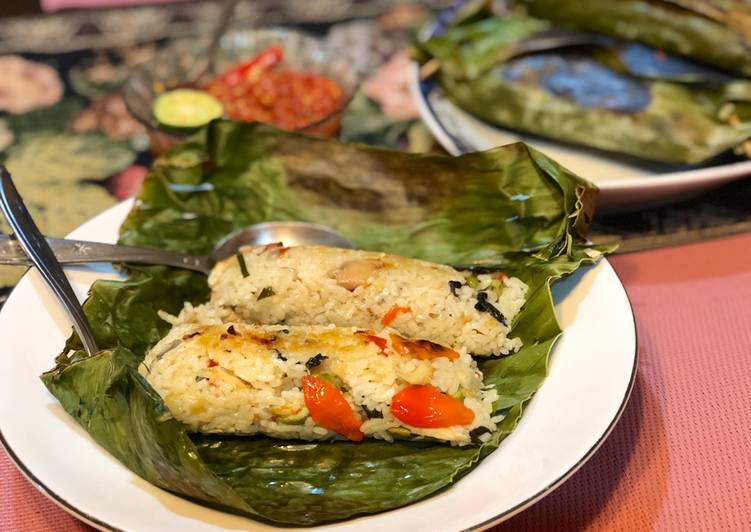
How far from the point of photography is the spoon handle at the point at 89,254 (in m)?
1.95

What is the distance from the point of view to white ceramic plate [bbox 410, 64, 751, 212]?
8.14 feet

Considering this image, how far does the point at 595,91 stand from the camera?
293 centimetres

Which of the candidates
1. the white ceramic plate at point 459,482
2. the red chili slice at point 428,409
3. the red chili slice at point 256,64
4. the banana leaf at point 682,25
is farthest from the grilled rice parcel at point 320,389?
the banana leaf at point 682,25

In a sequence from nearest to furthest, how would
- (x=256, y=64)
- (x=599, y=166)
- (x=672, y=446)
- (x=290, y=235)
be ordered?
1. (x=672, y=446)
2. (x=290, y=235)
3. (x=599, y=166)
4. (x=256, y=64)

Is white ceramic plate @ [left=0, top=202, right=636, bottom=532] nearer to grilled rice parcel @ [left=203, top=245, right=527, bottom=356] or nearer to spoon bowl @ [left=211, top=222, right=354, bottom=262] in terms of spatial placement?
grilled rice parcel @ [left=203, top=245, right=527, bottom=356]

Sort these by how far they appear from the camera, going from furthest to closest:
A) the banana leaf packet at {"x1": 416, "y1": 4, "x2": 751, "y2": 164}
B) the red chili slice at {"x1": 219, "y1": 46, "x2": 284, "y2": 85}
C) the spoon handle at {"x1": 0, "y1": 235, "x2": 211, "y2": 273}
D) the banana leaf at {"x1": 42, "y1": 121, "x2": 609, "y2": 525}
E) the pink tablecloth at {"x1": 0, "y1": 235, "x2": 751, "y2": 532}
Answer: the red chili slice at {"x1": 219, "y1": 46, "x2": 284, "y2": 85} < the banana leaf packet at {"x1": 416, "y1": 4, "x2": 751, "y2": 164} < the spoon handle at {"x1": 0, "y1": 235, "x2": 211, "y2": 273} < the pink tablecloth at {"x1": 0, "y1": 235, "x2": 751, "y2": 532} < the banana leaf at {"x1": 42, "y1": 121, "x2": 609, "y2": 525}

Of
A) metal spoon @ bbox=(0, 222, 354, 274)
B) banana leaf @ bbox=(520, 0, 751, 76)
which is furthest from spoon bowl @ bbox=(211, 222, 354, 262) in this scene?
banana leaf @ bbox=(520, 0, 751, 76)

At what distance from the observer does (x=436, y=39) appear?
322 cm

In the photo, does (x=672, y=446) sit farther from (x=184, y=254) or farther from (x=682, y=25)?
(x=682, y=25)

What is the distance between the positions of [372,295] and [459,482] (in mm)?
621

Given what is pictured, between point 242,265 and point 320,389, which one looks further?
point 242,265

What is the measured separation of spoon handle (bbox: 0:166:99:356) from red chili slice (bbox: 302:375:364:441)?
52 cm

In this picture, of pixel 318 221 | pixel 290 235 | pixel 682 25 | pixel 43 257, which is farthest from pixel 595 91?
pixel 43 257

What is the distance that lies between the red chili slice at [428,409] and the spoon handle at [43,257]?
2.38 ft
